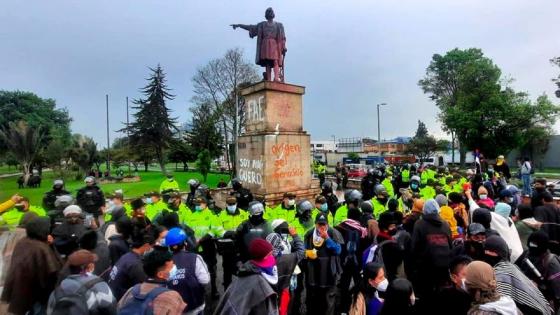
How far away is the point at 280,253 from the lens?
147 inches

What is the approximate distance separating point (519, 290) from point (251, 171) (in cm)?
948

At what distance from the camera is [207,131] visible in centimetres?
3114

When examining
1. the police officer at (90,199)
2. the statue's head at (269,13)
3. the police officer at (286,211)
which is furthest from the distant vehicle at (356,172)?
the police officer at (90,199)

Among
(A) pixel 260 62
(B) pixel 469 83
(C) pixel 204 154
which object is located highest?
(B) pixel 469 83

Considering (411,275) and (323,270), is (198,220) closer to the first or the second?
(323,270)

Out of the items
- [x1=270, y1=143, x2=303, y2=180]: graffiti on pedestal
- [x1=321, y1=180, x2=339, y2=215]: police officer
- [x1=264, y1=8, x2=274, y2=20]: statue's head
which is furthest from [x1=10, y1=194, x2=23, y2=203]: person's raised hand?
[x1=264, y1=8, x2=274, y2=20]: statue's head

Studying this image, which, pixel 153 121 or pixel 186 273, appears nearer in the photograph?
pixel 186 273

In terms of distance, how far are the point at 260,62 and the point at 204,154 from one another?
13.9 meters

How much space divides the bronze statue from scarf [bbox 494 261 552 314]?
410 inches

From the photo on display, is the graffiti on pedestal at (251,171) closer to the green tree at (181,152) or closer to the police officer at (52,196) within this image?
the police officer at (52,196)

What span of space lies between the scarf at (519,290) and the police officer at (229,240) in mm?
3247

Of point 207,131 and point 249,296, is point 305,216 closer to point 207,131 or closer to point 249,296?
point 249,296

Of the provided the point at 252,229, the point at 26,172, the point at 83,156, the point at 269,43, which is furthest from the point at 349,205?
the point at 83,156

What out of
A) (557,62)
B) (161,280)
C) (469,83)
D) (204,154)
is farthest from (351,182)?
(557,62)
